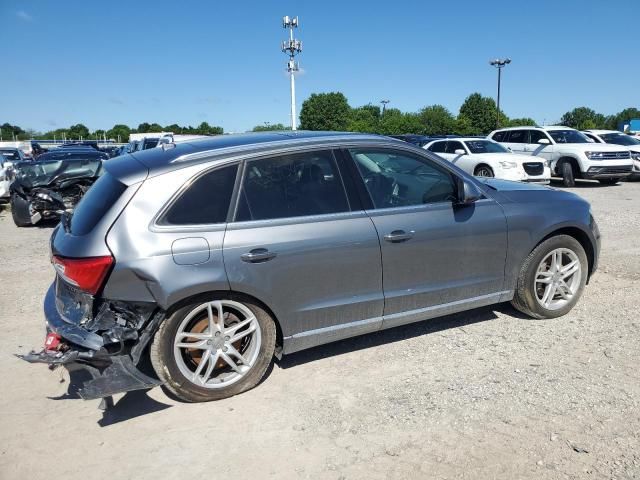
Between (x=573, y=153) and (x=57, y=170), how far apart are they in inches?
558

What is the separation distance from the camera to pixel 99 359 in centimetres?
301

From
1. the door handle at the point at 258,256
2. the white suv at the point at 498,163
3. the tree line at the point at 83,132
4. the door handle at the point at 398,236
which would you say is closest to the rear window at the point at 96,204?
the door handle at the point at 258,256

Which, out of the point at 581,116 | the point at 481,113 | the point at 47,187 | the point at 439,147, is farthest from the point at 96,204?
the point at 581,116

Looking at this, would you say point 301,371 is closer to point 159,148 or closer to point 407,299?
point 407,299

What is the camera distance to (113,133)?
324ft

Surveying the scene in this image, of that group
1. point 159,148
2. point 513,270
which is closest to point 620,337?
point 513,270

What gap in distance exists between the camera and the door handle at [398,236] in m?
3.65

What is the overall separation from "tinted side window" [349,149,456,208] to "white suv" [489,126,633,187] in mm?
12977

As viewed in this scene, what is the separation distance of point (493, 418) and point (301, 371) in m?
1.40

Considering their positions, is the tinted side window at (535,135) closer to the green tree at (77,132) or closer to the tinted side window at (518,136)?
the tinted side window at (518,136)

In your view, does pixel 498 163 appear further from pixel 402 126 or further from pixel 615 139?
pixel 402 126

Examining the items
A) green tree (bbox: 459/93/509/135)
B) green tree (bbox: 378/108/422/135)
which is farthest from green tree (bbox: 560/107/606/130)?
green tree (bbox: 378/108/422/135)

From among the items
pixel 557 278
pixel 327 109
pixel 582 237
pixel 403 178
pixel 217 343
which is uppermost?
pixel 327 109

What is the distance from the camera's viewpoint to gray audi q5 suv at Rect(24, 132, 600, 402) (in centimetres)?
306
